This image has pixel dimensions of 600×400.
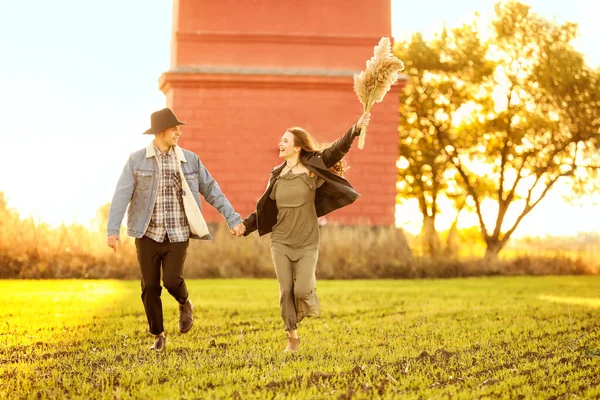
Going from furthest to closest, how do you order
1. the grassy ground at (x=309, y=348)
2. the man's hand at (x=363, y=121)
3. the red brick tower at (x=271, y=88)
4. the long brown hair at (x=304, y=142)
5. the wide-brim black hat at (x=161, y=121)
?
the red brick tower at (x=271, y=88)
the long brown hair at (x=304, y=142)
the wide-brim black hat at (x=161, y=121)
the man's hand at (x=363, y=121)
the grassy ground at (x=309, y=348)

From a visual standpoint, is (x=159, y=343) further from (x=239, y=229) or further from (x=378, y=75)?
(x=378, y=75)

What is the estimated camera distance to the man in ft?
24.2

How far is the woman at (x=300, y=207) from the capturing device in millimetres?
7438

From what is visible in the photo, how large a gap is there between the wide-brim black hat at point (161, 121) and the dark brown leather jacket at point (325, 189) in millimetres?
946

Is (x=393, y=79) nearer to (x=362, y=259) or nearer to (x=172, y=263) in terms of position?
(x=172, y=263)

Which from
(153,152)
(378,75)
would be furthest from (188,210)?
(378,75)

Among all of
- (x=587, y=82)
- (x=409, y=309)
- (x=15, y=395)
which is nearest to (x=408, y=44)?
(x=587, y=82)

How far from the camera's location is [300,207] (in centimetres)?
750

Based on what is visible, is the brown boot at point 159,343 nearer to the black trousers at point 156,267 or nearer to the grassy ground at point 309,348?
the black trousers at point 156,267

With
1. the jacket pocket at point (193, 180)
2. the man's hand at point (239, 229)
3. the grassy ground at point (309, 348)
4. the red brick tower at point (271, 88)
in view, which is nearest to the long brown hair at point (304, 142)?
the man's hand at point (239, 229)

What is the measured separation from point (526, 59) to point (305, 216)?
1930 cm

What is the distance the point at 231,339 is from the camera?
8.31 m

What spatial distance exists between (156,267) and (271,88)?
13.9 metres

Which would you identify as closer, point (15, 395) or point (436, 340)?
point (15, 395)
